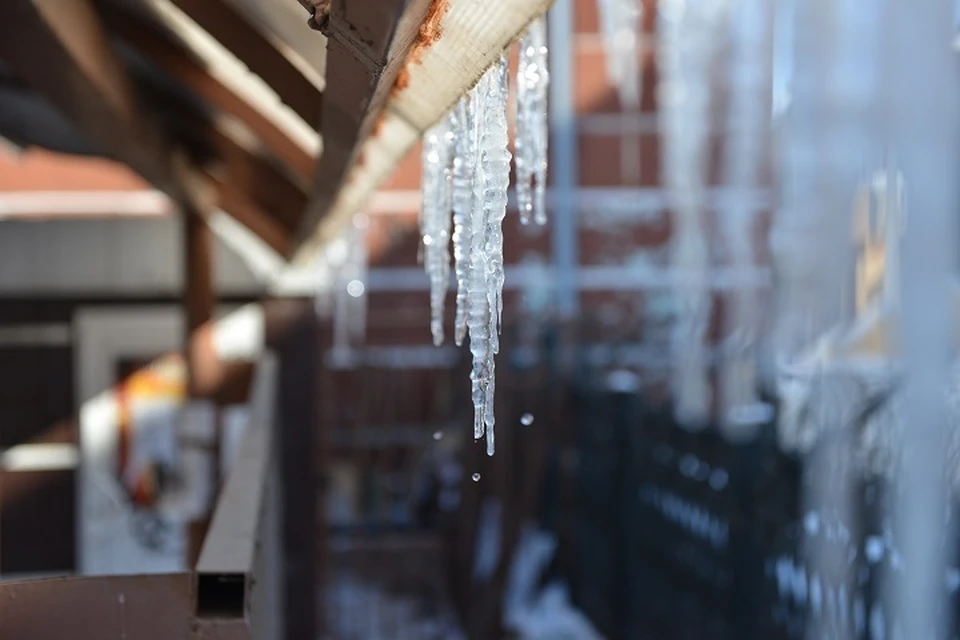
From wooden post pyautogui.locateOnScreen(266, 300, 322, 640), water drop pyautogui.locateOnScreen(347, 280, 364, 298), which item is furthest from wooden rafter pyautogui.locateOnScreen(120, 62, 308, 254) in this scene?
water drop pyautogui.locateOnScreen(347, 280, 364, 298)

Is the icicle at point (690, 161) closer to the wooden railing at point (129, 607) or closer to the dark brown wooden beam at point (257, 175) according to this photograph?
the dark brown wooden beam at point (257, 175)

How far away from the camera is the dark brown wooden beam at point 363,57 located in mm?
1274

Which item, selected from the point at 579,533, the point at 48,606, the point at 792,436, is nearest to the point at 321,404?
the point at 792,436

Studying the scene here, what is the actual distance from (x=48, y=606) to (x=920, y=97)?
12.6ft

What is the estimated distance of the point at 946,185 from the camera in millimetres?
4645

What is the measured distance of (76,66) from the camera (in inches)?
102

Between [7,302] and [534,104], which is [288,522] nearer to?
[7,302]

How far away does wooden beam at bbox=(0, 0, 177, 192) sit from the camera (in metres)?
2.36

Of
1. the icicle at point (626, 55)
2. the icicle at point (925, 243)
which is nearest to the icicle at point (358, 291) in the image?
the icicle at point (626, 55)

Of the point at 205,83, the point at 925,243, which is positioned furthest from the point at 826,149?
the point at 205,83

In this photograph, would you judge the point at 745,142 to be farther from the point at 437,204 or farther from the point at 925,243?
the point at 437,204

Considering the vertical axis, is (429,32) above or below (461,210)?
above

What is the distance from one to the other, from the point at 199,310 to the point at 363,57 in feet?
15.9

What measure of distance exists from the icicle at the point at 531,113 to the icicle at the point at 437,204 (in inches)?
5.4
